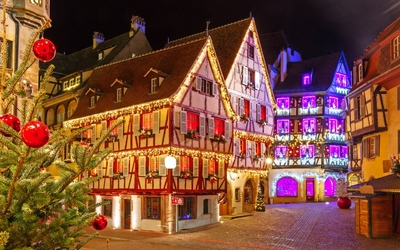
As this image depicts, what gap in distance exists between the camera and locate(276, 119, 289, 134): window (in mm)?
48713

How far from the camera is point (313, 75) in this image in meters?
49.3

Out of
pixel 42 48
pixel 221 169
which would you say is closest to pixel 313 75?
pixel 221 169

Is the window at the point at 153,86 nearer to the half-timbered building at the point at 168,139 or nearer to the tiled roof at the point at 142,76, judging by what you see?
the half-timbered building at the point at 168,139

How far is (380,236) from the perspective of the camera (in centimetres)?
2198

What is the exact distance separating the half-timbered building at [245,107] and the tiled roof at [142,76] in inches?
169

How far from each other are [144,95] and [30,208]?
23.1m

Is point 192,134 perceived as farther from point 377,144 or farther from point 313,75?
point 313,75

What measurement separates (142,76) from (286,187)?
24.7 meters

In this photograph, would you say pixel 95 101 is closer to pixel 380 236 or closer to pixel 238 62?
pixel 238 62

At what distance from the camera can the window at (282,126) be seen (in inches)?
1918

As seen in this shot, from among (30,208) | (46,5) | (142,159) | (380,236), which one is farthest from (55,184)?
(142,159)

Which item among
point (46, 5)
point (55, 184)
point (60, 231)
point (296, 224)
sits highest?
point (46, 5)

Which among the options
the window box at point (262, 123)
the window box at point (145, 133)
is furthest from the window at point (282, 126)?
the window box at point (145, 133)

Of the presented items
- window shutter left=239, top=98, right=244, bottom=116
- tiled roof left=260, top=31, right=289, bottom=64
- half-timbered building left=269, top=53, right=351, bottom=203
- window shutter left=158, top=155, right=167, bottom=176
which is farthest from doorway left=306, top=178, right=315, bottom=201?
window shutter left=158, top=155, right=167, bottom=176
